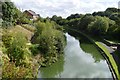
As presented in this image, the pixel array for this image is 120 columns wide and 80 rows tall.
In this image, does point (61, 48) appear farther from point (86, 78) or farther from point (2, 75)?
point (2, 75)

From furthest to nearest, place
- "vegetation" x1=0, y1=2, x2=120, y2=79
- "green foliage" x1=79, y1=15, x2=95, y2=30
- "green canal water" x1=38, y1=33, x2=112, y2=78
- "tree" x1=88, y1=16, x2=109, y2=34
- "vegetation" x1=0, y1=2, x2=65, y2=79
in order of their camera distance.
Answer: "green foliage" x1=79, y1=15, x2=95, y2=30 → "tree" x1=88, y1=16, x2=109, y2=34 → "green canal water" x1=38, y1=33, x2=112, y2=78 → "vegetation" x1=0, y1=2, x2=120, y2=79 → "vegetation" x1=0, y1=2, x2=65, y2=79

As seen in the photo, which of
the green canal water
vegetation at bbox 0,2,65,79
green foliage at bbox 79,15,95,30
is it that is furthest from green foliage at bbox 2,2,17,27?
green foliage at bbox 79,15,95,30

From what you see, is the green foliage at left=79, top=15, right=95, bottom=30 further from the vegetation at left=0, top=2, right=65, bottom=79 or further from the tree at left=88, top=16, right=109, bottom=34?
the vegetation at left=0, top=2, right=65, bottom=79

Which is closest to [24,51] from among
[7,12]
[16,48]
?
[16,48]

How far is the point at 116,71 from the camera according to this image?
25938mm

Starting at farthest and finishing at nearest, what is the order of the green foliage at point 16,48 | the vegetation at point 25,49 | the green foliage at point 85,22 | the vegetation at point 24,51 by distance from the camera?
the green foliage at point 85,22 → the green foliage at point 16,48 → the vegetation at point 25,49 → the vegetation at point 24,51

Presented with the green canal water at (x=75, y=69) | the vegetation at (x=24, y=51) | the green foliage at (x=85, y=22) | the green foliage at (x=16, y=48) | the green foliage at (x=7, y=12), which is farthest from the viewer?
the green foliage at (x=85, y=22)

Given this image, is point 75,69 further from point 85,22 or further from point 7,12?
point 85,22

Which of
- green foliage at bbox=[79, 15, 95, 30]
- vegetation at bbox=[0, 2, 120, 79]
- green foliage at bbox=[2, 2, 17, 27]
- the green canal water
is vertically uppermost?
green foliage at bbox=[2, 2, 17, 27]

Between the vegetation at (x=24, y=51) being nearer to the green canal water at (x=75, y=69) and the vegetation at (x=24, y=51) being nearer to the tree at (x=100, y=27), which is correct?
the green canal water at (x=75, y=69)

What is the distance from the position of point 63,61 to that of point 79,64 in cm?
227

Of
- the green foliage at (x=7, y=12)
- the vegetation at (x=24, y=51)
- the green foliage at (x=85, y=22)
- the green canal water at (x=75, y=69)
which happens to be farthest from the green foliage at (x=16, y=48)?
the green foliage at (x=85, y=22)

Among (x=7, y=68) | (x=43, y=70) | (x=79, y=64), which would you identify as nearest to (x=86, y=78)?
(x=43, y=70)

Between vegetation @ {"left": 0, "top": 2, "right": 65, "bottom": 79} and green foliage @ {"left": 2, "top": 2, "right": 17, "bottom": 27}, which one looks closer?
vegetation @ {"left": 0, "top": 2, "right": 65, "bottom": 79}
